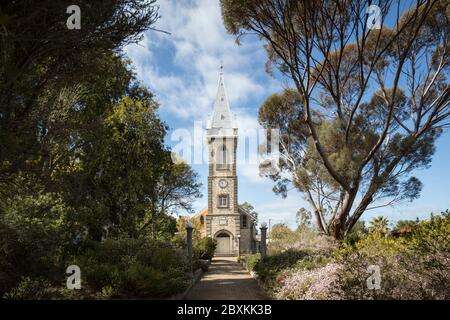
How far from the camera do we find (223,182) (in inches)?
1777

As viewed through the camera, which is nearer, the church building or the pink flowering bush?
the pink flowering bush

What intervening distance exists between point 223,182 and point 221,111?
8.20 m

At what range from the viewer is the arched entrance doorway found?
44375 mm

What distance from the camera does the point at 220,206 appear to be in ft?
147

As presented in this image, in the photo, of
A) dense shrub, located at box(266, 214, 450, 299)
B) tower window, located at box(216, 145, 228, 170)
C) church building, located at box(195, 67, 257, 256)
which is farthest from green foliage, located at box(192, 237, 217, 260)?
dense shrub, located at box(266, 214, 450, 299)

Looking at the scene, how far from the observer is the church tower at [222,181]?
43.8m

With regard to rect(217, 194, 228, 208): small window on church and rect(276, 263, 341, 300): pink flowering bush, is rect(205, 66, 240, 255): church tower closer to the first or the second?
rect(217, 194, 228, 208): small window on church

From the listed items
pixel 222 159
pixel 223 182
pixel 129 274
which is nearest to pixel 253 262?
pixel 129 274

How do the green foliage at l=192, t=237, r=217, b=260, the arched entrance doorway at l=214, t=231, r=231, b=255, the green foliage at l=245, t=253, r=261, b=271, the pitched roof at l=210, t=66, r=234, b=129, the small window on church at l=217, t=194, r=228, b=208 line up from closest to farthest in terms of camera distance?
the green foliage at l=245, t=253, r=261, b=271 → the green foliage at l=192, t=237, r=217, b=260 → the pitched roof at l=210, t=66, r=234, b=129 → the arched entrance doorway at l=214, t=231, r=231, b=255 → the small window on church at l=217, t=194, r=228, b=208

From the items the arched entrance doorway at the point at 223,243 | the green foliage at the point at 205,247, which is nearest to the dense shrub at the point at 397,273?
the green foliage at the point at 205,247

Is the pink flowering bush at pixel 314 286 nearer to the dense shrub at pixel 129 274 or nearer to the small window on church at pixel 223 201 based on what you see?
the dense shrub at pixel 129 274
